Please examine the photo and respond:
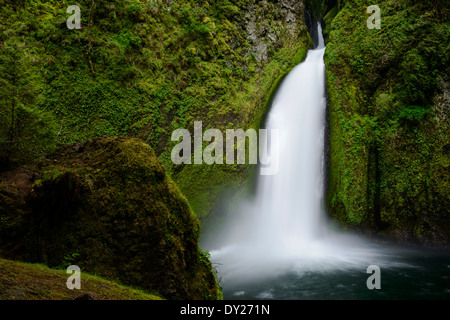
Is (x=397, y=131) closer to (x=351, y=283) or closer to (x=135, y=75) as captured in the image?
(x=351, y=283)

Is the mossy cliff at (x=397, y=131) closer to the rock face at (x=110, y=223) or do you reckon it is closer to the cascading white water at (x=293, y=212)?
the cascading white water at (x=293, y=212)

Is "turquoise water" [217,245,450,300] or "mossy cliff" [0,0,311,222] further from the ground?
"mossy cliff" [0,0,311,222]

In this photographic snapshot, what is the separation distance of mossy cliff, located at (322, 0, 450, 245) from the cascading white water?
2.26 ft

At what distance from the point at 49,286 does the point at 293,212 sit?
27.8 feet

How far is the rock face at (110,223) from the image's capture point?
8.95 feet

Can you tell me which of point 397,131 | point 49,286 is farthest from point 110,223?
point 397,131

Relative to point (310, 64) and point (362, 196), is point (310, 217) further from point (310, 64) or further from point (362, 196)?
point (310, 64)

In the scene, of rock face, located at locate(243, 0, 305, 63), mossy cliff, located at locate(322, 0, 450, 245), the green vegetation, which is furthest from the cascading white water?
the green vegetation

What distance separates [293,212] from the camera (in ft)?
30.5

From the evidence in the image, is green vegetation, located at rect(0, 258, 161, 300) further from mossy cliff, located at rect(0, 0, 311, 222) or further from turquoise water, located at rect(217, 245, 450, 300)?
turquoise water, located at rect(217, 245, 450, 300)

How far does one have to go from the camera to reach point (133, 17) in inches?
363

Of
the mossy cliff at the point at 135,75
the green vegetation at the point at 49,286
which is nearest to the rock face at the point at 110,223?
the green vegetation at the point at 49,286

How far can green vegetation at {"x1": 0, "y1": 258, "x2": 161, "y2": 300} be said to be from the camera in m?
1.71

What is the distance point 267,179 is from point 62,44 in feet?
27.7
